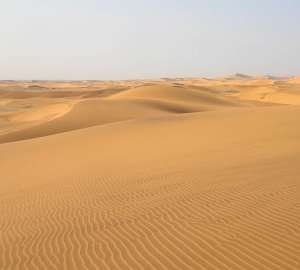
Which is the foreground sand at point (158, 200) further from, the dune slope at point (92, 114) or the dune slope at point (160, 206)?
the dune slope at point (92, 114)

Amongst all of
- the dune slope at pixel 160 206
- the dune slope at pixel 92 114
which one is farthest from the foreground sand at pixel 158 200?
the dune slope at pixel 92 114

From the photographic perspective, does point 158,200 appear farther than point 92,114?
No

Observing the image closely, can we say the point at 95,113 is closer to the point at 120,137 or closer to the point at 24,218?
the point at 120,137

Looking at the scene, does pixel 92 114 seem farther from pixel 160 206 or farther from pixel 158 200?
pixel 160 206

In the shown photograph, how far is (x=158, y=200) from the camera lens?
7.64 metres

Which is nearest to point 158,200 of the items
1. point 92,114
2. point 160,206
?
point 160,206

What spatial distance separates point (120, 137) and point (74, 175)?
6.84 metres

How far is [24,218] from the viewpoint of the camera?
25.7 feet

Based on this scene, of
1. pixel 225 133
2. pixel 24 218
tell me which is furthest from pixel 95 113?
pixel 24 218

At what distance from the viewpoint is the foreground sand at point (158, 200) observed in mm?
5195

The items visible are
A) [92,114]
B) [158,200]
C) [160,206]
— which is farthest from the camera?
[92,114]

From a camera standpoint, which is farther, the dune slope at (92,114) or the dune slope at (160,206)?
the dune slope at (92,114)

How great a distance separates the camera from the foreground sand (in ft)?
17.0

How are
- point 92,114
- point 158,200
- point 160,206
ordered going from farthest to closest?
1. point 92,114
2. point 158,200
3. point 160,206
